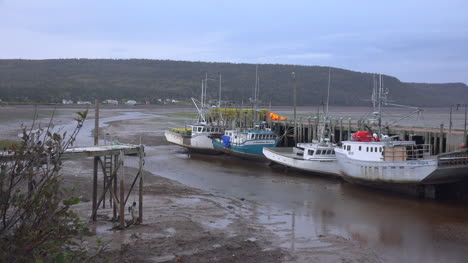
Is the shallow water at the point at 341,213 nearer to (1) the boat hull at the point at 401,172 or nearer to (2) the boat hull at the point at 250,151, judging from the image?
(1) the boat hull at the point at 401,172

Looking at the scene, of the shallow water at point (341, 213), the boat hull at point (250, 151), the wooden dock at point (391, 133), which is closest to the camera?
the shallow water at point (341, 213)

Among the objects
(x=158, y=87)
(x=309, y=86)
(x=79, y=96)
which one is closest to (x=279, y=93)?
(x=309, y=86)

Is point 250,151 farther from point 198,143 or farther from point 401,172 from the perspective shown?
point 401,172

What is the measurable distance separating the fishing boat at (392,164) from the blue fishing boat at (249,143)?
938 cm

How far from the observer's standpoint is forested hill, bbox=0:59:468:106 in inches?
5274

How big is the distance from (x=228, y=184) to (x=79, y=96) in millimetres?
113897

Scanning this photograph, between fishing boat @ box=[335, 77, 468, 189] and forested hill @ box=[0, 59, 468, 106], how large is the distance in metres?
92.3

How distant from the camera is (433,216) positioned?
1948 centimetres

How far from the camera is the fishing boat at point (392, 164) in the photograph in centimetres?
2225

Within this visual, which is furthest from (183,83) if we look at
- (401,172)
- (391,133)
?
(401,172)

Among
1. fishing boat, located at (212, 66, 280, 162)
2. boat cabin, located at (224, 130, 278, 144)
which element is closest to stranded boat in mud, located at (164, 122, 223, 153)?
fishing boat, located at (212, 66, 280, 162)

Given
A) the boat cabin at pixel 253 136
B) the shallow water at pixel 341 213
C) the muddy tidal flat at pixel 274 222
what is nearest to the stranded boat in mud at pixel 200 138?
the boat cabin at pixel 253 136

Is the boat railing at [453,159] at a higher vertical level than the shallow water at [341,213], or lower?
higher

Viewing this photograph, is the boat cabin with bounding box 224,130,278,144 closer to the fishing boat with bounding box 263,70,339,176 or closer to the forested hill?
the fishing boat with bounding box 263,70,339,176
